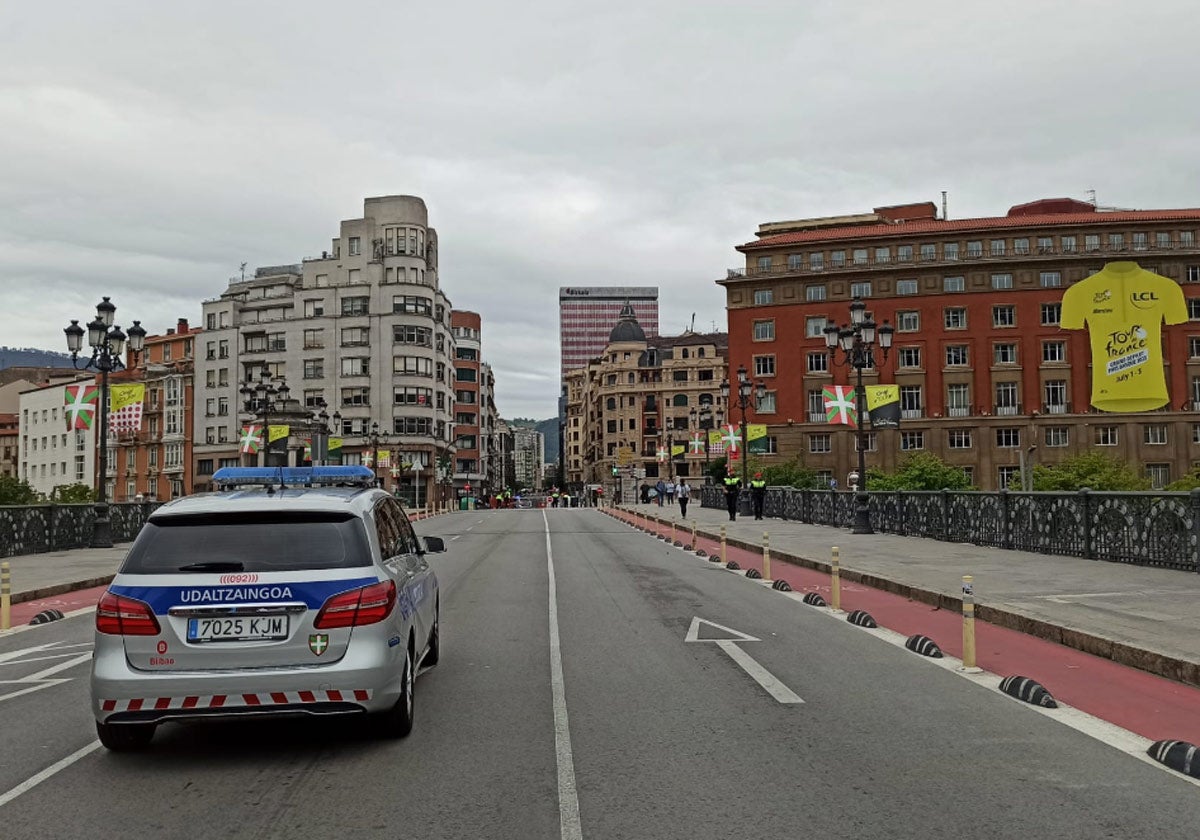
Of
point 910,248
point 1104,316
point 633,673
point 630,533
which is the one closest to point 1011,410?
point 910,248

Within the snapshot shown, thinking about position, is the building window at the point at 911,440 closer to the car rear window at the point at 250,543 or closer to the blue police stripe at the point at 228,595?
the car rear window at the point at 250,543

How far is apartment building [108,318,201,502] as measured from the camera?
104 metres

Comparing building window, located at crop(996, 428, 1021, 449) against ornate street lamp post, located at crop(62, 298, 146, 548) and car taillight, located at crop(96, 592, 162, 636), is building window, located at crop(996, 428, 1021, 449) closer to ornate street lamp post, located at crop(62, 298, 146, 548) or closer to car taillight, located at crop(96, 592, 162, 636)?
ornate street lamp post, located at crop(62, 298, 146, 548)

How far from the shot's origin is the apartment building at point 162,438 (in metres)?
104

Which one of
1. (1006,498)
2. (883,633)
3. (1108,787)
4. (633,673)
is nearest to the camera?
(1108,787)

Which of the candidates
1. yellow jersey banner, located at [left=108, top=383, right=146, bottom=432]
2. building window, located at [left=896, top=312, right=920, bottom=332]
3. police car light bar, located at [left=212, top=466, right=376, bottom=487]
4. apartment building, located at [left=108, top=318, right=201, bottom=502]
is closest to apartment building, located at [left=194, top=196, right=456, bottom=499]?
apartment building, located at [left=108, top=318, right=201, bottom=502]

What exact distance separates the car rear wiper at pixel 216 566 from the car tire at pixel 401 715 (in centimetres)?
129

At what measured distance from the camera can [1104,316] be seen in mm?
21938

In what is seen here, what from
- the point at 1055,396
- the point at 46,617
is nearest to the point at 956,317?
the point at 1055,396

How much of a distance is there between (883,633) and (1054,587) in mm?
4208

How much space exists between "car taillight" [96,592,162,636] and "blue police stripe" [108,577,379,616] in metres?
0.04

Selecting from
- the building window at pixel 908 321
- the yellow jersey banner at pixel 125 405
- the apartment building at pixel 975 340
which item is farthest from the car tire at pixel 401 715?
the building window at pixel 908 321

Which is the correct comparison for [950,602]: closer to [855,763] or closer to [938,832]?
[855,763]

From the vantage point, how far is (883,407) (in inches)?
1564
